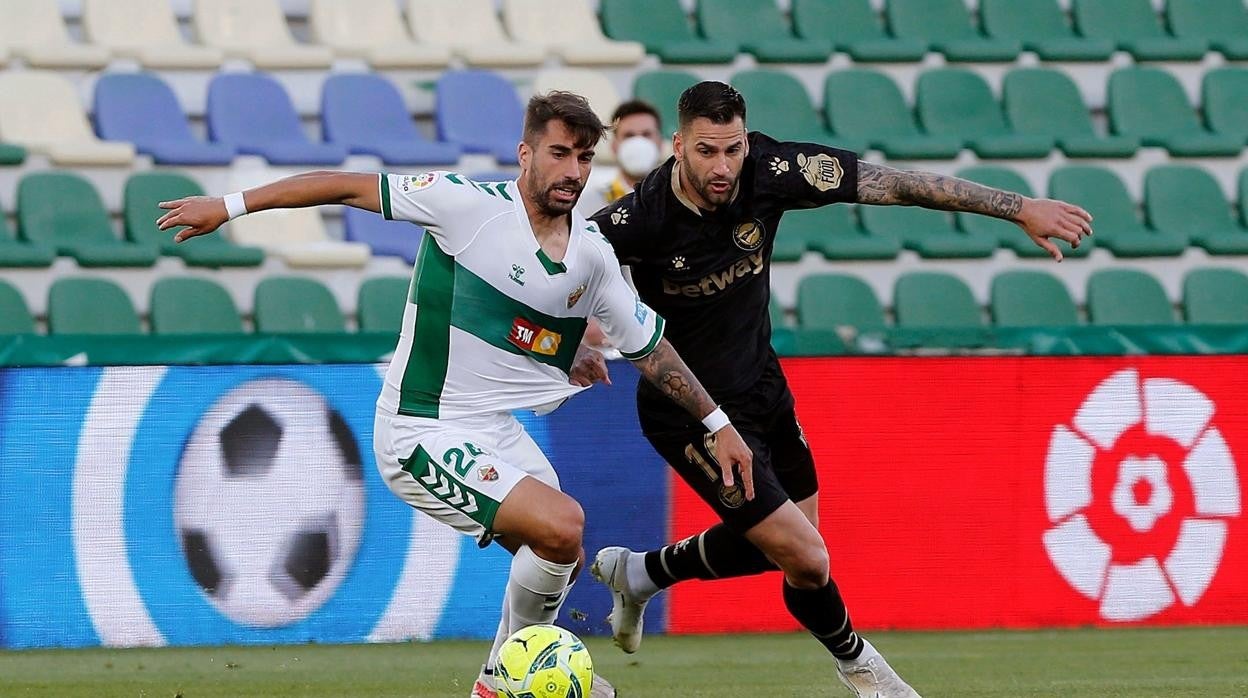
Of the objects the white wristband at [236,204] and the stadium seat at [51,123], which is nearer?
the white wristband at [236,204]

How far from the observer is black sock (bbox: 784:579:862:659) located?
20.3 ft

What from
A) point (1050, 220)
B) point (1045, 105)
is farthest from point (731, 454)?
point (1045, 105)

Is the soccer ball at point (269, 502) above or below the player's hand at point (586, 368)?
below

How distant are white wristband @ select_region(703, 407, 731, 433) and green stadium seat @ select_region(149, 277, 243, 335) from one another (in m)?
5.56

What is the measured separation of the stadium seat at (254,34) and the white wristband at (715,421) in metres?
7.70

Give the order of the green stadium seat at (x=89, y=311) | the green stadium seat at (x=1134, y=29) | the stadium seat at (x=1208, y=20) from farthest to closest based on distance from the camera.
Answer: the stadium seat at (x=1208, y=20) → the green stadium seat at (x=1134, y=29) → the green stadium seat at (x=89, y=311)

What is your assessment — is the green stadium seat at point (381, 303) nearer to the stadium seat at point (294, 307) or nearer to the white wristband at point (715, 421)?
the stadium seat at point (294, 307)

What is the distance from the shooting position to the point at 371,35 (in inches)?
517

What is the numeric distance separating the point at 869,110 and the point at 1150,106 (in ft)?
8.22

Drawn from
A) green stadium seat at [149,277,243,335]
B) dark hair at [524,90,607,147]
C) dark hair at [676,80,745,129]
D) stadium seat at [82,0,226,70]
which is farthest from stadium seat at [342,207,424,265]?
dark hair at [524,90,607,147]

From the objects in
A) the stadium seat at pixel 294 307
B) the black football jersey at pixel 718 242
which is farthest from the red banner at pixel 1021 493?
the stadium seat at pixel 294 307

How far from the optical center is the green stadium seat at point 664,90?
12.7 m

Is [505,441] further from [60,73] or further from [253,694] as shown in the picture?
[60,73]

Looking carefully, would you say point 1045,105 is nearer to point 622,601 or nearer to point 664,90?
point 664,90
